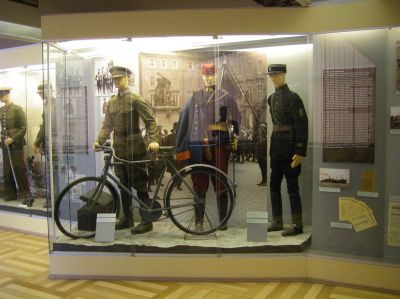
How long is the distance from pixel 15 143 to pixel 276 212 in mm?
3857

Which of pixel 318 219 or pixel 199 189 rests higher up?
pixel 199 189

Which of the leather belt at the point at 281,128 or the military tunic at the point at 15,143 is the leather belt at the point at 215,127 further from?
the military tunic at the point at 15,143

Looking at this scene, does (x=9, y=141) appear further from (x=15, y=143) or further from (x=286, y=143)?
(x=286, y=143)

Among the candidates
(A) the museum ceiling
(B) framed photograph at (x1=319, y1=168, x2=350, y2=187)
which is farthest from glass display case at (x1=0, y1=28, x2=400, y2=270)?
(A) the museum ceiling

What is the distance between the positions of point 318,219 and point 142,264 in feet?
5.34

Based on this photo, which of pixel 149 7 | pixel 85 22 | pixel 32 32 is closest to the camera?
pixel 85 22

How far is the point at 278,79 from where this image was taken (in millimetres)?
3688

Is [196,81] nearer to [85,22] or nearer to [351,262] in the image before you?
[85,22]

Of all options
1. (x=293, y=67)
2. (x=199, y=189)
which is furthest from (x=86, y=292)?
(x=293, y=67)

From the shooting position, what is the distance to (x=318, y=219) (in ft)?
11.7

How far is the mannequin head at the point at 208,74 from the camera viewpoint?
11.9ft

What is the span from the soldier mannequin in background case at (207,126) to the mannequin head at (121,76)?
0.60m

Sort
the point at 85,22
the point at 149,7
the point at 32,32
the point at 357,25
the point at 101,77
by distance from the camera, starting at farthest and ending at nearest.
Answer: the point at 149,7 < the point at 32,32 < the point at 101,77 < the point at 85,22 < the point at 357,25

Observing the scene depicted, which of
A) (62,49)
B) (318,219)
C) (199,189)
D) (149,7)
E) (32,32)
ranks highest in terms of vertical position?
(149,7)
